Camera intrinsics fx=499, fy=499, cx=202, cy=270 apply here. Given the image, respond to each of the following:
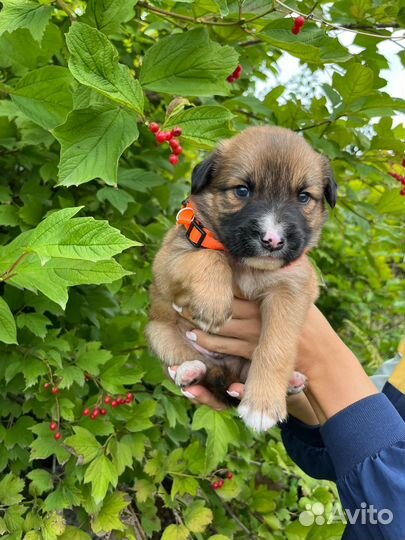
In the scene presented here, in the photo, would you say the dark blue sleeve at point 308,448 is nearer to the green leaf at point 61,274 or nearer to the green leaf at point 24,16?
the green leaf at point 61,274

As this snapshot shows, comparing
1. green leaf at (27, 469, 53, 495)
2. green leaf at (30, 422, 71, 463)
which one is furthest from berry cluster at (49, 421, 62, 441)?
green leaf at (27, 469, 53, 495)

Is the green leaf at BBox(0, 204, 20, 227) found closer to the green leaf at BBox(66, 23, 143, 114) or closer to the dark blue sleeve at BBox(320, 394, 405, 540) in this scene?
the green leaf at BBox(66, 23, 143, 114)

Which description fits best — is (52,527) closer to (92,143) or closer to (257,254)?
(257,254)

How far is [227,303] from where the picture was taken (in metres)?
2.22

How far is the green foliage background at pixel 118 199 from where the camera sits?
A: 178 centimetres

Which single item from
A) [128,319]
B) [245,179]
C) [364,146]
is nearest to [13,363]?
[128,319]

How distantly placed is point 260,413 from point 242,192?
979mm

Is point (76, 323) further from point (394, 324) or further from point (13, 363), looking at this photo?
point (394, 324)

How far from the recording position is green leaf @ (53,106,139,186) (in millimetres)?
1780

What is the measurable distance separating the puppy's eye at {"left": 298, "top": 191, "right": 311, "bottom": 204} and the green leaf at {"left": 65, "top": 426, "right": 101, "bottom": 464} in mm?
1528

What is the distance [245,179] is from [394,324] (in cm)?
590

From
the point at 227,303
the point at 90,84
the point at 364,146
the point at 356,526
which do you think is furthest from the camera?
the point at 364,146

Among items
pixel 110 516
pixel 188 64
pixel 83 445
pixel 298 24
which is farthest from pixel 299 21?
pixel 110 516

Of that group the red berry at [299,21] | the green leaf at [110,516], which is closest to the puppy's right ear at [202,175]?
the red berry at [299,21]
